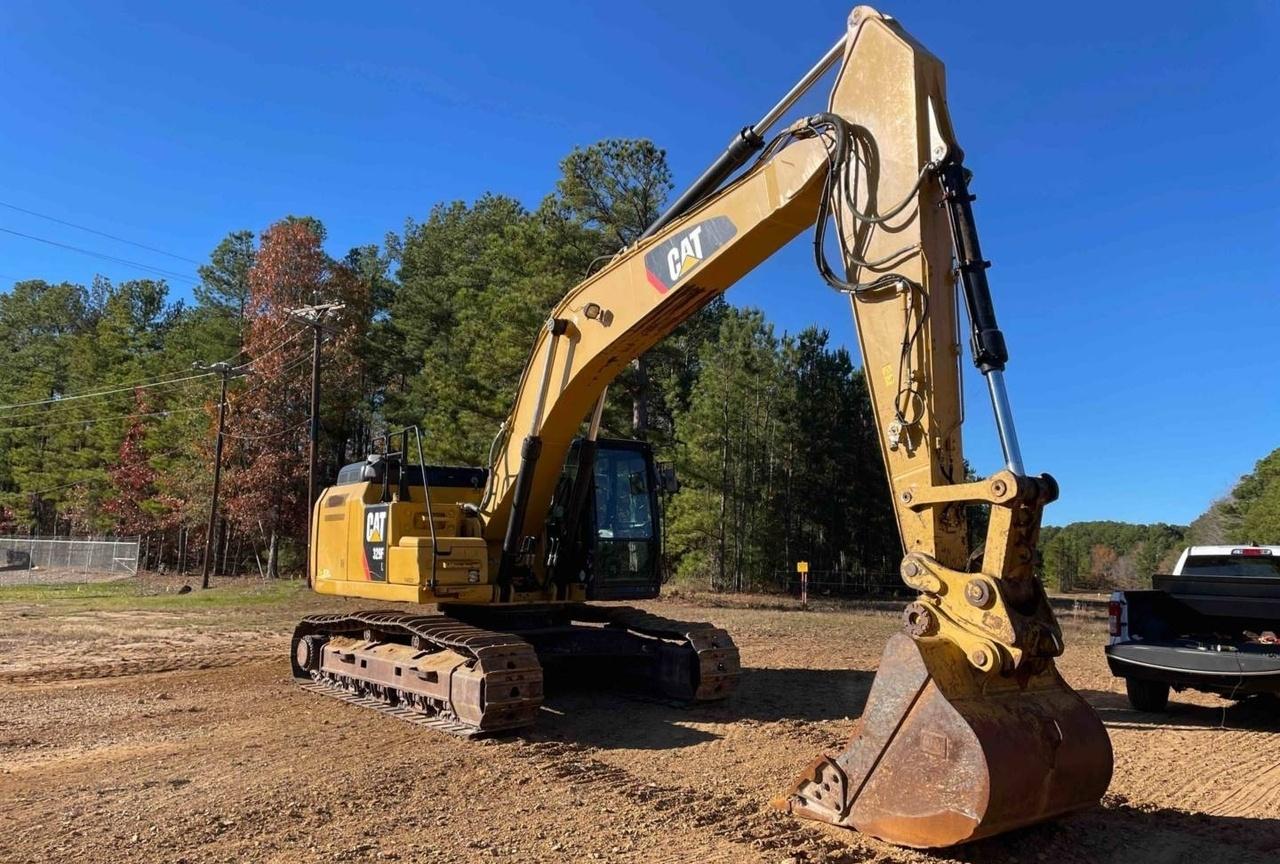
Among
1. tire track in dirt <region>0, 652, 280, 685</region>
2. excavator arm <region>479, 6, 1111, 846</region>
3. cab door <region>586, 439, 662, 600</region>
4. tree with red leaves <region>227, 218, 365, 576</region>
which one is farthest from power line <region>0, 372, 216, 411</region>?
excavator arm <region>479, 6, 1111, 846</region>

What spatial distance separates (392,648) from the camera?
905 cm

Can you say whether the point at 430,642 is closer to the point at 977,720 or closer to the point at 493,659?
the point at 493,659

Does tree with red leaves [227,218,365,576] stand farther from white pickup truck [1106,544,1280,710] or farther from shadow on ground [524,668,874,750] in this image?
white pickup truck [1106,544,1280,710]

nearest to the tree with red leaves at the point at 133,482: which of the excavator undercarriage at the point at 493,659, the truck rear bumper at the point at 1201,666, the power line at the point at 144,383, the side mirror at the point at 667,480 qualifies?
the power line at the point at 144,383

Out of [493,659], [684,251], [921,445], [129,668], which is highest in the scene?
[684,251]

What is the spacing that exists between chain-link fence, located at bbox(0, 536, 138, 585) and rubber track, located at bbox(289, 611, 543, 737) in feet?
98.0

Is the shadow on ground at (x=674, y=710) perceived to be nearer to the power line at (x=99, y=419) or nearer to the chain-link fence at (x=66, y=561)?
the chain-link fence at (x=66, y=561)

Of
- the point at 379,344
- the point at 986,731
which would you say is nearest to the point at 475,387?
the point at 379,344

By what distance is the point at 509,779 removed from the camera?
6.19 meters

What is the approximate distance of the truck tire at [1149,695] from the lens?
912 cm

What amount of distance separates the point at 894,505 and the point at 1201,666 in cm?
511

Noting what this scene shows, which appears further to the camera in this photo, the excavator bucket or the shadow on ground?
the shadow on ground

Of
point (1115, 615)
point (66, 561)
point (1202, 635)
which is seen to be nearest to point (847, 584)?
point (1202, 635)

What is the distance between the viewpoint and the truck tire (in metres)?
9.12
